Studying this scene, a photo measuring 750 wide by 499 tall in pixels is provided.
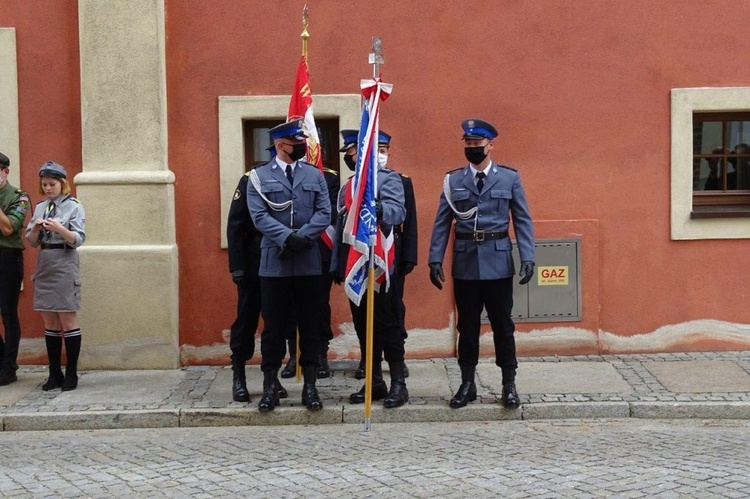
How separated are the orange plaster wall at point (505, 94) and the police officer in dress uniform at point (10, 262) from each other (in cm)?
142

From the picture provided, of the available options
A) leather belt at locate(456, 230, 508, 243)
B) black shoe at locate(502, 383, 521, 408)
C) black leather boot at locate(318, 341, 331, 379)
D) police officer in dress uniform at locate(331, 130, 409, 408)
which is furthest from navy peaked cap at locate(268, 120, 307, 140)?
black shoe at locate(502, 383, 521, 408)

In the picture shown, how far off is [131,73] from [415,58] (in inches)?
98.1

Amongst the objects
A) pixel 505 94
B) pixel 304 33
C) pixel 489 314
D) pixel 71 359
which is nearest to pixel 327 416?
pixel 489 314

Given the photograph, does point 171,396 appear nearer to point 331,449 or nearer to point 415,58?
point 331,449

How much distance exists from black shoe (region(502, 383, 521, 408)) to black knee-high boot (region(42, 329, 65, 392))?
356 cm

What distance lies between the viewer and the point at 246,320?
7.96 meters

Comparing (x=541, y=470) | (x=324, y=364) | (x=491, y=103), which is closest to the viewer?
(x=541, y=470)

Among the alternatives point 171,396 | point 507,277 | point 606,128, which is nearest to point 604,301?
point 606,128

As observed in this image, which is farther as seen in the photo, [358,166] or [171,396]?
[171,396]

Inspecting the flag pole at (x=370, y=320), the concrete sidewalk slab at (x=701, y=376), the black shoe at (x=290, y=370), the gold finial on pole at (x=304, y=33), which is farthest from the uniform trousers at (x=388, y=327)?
the gold finial on pole at (x=304, y=33)

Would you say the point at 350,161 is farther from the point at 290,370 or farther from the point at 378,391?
the point at 290,370

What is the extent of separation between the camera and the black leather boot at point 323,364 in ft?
28.7

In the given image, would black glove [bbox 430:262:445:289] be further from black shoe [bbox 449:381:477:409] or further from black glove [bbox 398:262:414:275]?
black shoe [bbox 449:381:477:409]

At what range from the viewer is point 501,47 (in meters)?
9.38
